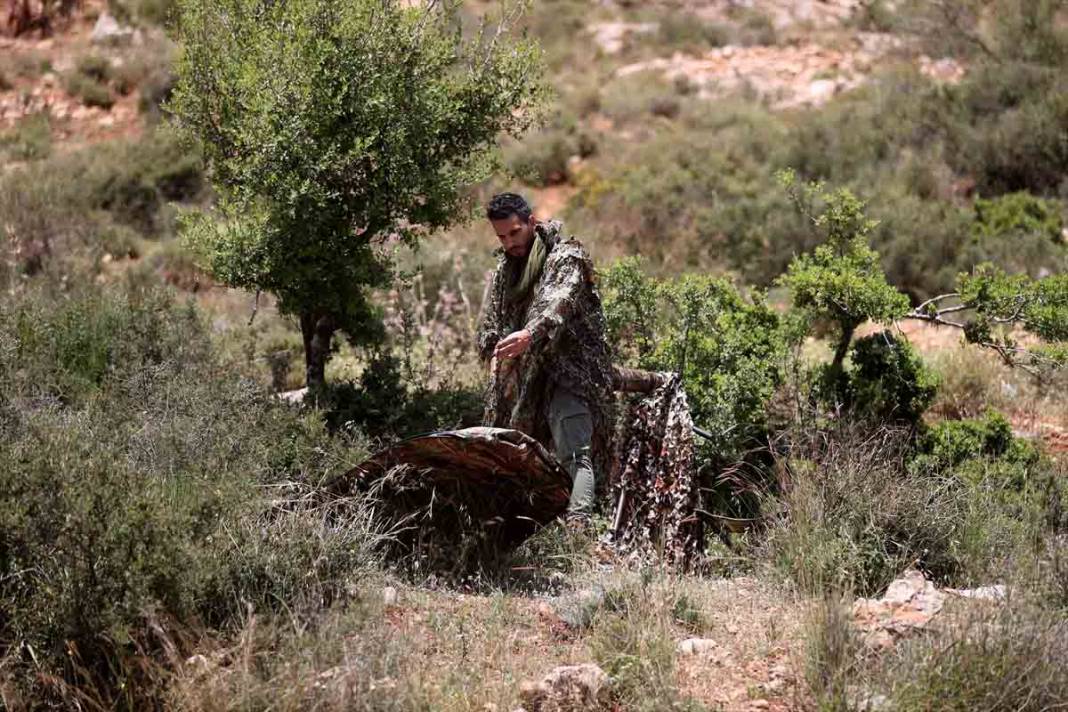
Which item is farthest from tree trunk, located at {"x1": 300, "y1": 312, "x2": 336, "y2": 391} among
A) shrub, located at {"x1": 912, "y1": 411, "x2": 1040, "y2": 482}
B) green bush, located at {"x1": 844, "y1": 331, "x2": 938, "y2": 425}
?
shrub, located at {"x1": 912, "y1": 411, "x2": 1040, "y2": 482}

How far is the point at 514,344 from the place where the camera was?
5.40 m

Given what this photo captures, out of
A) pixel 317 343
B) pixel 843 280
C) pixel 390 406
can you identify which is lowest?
pixel 390 406

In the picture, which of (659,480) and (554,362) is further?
(659,480)

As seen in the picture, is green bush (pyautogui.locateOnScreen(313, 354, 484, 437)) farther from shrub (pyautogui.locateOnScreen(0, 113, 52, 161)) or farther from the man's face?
shrub (pyautogui.locateOnScreen(0, 113, 52, 161))

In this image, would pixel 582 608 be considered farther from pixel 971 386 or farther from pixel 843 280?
pixel 971 386

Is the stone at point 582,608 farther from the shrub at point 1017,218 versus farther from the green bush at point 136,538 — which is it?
the shrub at point 1017,218

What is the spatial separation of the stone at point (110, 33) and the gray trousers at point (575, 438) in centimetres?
1515

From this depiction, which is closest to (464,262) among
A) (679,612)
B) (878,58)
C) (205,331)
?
(205,331)

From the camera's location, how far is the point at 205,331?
327 inches

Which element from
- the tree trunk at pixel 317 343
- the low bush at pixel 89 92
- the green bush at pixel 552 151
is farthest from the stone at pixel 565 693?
the low bush at pixel 89 92

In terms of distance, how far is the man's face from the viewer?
5.77 m

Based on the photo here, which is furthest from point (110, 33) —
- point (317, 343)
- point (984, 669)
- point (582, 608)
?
point (984, 669)

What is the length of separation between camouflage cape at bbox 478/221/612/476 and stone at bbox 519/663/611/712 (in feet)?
6.26

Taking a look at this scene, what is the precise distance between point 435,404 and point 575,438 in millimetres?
1857
